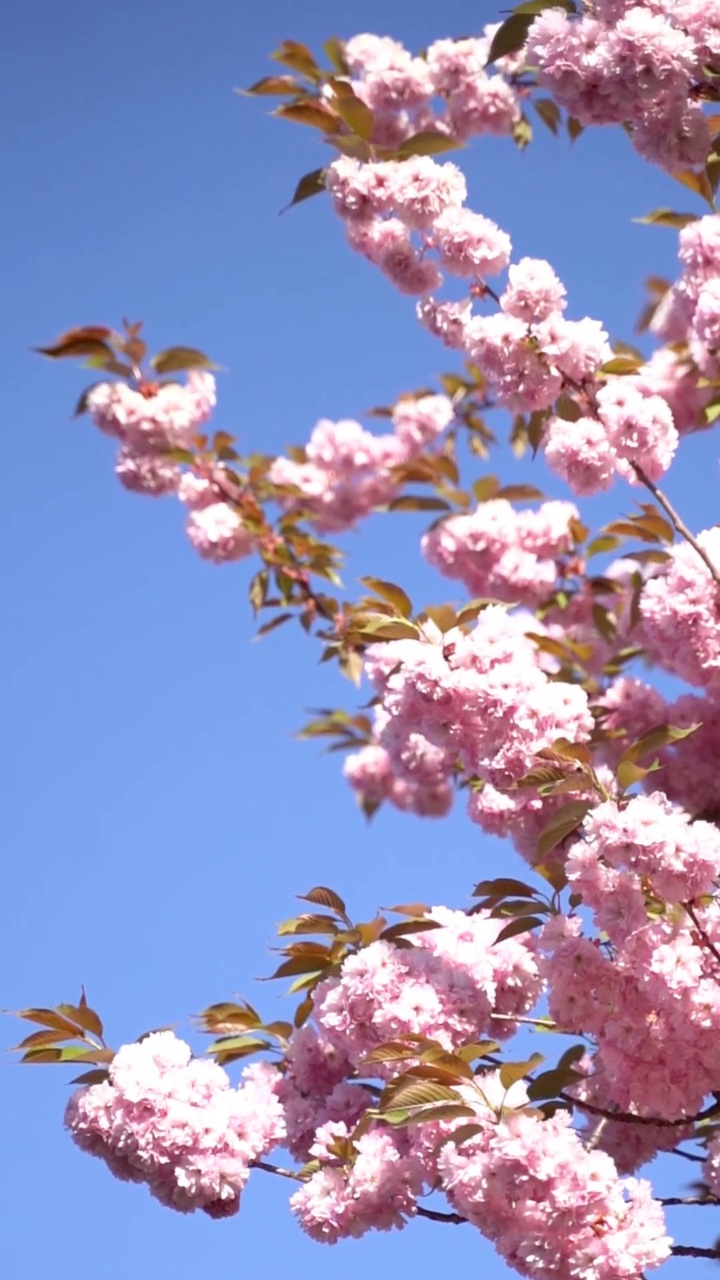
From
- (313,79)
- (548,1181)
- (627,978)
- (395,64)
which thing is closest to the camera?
(548,1181)

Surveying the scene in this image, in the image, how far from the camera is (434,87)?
172 inches

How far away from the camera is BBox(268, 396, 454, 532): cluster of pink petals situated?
6086 millimetres

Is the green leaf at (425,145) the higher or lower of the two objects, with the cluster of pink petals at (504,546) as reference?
higher

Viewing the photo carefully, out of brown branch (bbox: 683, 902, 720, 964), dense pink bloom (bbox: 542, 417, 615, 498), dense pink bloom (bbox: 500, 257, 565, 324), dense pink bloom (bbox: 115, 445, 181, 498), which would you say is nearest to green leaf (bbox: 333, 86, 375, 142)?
dense pink bloom (bbox: 500, 257, 565, 324)

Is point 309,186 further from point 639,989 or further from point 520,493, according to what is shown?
point 639,989

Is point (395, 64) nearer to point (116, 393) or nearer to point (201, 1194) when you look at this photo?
point (116, 393)

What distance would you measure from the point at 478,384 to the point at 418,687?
302 centimetres

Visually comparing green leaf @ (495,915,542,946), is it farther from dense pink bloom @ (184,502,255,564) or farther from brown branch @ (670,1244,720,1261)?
dense pink bloom @ (184,502,255,564)

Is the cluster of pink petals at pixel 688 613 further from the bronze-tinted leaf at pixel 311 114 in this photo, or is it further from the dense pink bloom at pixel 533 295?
the bronze-tinted leaf at pixel 311 114

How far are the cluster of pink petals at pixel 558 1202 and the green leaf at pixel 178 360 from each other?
293 centimetres

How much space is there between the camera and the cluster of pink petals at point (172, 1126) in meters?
2.78

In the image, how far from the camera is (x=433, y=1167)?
8.76 ft

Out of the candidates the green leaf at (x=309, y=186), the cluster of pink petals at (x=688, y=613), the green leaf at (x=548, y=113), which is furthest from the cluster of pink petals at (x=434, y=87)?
the cluster of pink petals at (x=688, y=613)

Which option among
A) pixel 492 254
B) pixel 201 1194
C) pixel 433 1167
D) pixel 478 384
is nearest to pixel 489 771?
pixel 433 1167
